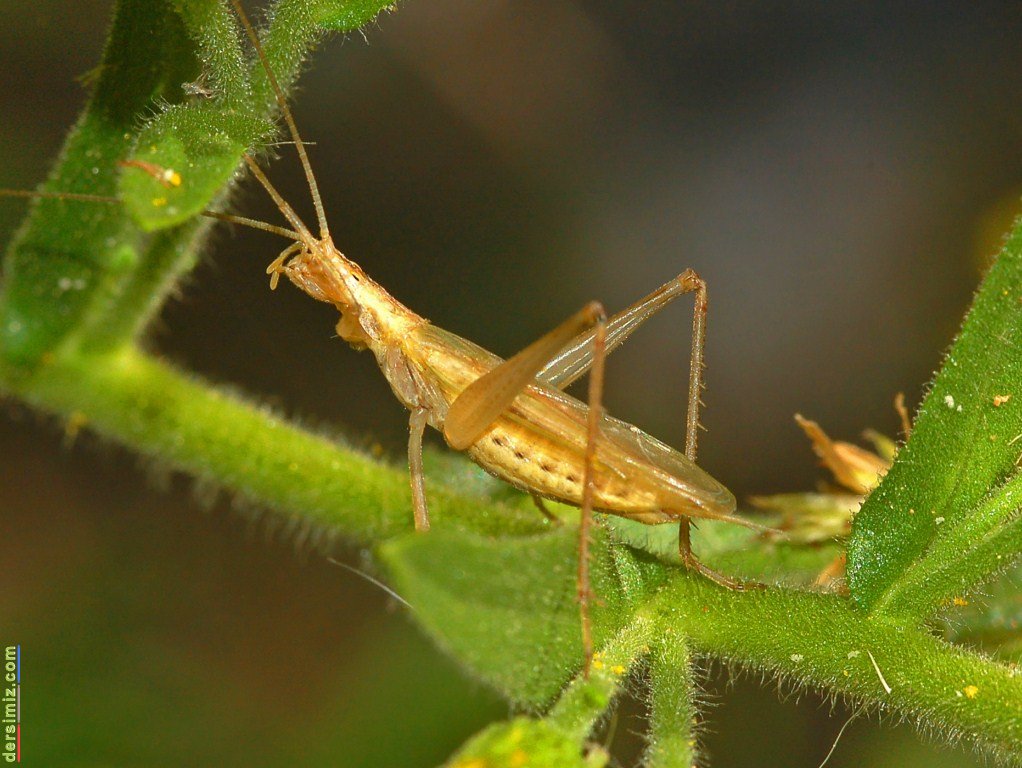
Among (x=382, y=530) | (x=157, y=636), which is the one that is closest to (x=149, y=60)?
(x=382, y=530)

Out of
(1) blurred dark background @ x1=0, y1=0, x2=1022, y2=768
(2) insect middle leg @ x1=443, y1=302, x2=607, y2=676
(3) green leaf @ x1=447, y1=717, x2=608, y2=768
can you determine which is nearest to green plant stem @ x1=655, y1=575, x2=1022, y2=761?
(2) insect middle leg @ x1=443, y1=302, x2=607, y2=676

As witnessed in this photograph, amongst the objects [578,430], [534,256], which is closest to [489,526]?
[578,430]

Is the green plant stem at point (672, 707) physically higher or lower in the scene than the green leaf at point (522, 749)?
higher

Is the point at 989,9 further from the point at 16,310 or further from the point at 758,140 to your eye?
the point at 16,310

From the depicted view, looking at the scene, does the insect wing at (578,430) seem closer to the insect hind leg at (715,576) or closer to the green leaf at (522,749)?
the insect hind leg at (715,576)

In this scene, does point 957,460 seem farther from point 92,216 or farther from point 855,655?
point 92,216

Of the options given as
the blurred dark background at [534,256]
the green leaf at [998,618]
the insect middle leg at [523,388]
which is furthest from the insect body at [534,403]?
the blurred dark background at [534,256]
